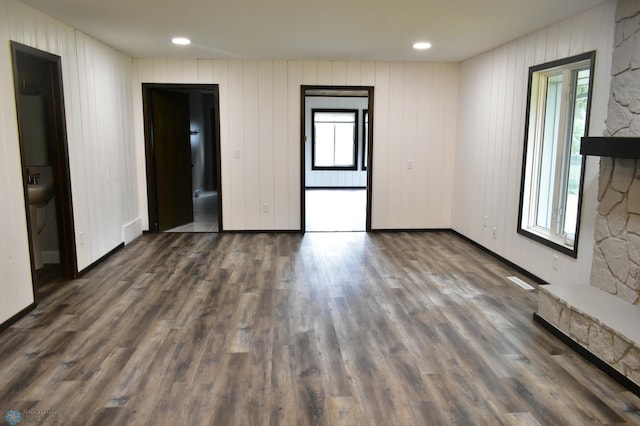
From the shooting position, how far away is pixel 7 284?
3.21m

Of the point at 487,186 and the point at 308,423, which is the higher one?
the point at 487,186

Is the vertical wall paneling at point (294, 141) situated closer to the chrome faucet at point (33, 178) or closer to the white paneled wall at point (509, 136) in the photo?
the white paneled wall at point (509, 136)

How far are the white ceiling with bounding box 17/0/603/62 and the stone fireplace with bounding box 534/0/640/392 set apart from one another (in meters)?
0.65

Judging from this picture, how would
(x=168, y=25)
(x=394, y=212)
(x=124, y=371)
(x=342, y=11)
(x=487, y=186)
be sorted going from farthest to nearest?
(x=394, y=212) < (x=487, y=186) < (x=168, y=25) < (x=342, y=11) < (x=124, y=371)

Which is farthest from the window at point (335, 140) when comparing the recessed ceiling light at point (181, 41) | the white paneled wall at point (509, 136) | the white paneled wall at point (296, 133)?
the recessed ceiling light at point (181, 41)

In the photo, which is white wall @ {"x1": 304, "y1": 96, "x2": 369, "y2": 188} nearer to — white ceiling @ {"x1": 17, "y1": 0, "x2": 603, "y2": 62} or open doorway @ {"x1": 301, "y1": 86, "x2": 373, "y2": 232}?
open doorway @ {"x1": 301, "y1": 86, "x2": 373, "y2": 232}

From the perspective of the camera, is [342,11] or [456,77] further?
[456,77]

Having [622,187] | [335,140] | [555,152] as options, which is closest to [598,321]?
[622,187]

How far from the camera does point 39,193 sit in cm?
415

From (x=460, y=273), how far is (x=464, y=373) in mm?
2073

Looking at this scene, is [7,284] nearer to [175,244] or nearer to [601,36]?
[175,244]

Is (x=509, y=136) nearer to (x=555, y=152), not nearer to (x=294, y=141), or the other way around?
(x=555, y=152)

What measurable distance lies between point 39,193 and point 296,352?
295 cm

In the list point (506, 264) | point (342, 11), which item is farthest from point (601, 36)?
point (506, 264)
